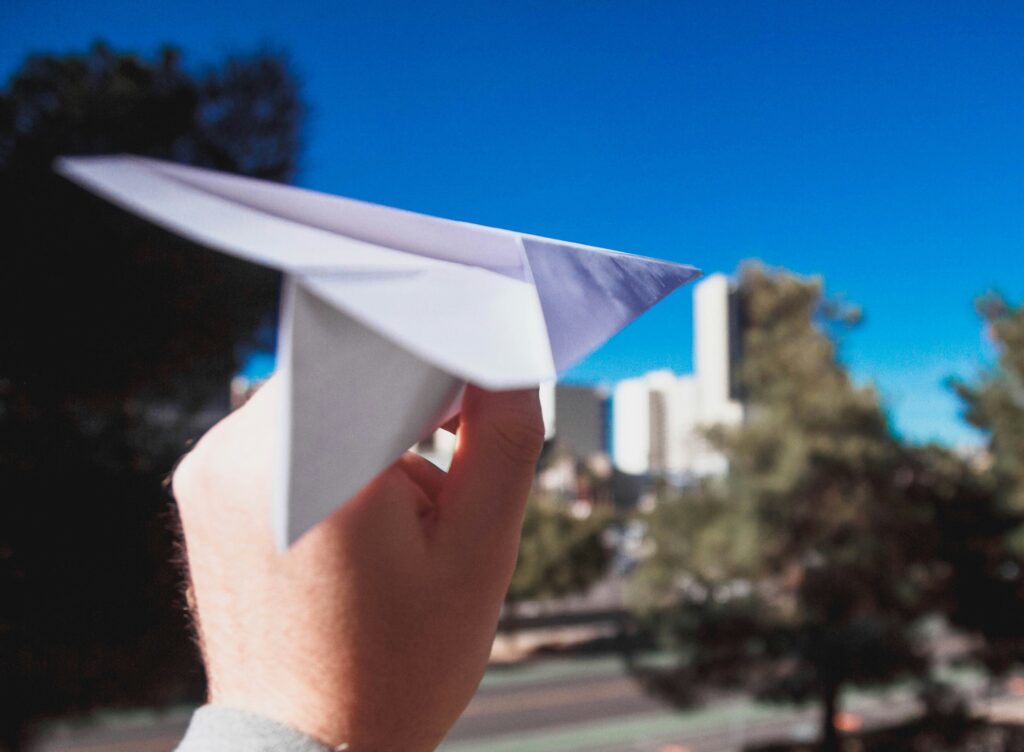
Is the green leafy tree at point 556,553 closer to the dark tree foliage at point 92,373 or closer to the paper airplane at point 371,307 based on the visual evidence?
the dark tree foliage at point 92,373

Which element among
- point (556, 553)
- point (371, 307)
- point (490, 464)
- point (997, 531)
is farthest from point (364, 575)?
point (556, 553)

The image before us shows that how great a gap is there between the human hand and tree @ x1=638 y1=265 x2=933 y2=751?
757cm

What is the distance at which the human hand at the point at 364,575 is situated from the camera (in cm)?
50

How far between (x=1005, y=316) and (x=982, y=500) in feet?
5.84

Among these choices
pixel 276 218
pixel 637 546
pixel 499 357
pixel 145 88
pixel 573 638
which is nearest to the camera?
pixel 499 357

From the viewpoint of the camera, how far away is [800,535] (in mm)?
7773

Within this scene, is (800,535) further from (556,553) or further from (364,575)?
(364,575)

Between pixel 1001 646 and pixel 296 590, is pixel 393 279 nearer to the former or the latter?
pixel 296 590

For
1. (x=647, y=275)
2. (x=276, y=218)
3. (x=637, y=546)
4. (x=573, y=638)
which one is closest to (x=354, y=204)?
(x=276, y=218)

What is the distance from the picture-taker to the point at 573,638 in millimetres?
17891

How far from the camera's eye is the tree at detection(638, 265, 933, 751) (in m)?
7.52

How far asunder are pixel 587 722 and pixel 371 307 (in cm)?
1342

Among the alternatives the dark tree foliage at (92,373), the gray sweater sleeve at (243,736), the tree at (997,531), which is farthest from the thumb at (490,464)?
the tree at (997,531)

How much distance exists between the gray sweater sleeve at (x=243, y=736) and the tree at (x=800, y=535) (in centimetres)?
763
